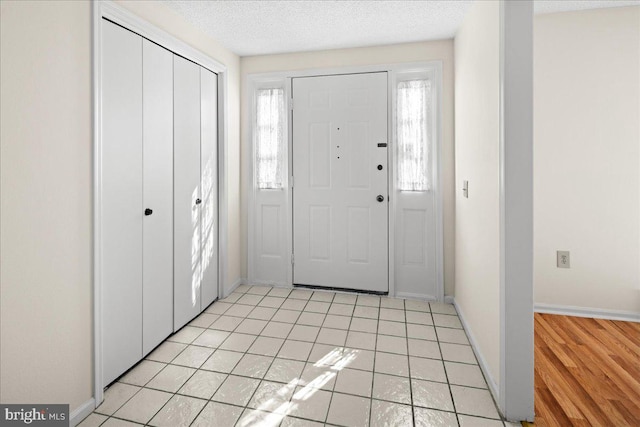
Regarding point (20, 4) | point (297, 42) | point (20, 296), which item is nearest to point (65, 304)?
point (20, 296)

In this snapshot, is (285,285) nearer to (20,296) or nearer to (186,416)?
(186,416)

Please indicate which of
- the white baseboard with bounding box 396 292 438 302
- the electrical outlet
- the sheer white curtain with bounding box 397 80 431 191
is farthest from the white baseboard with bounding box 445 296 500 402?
the sheer white curtain with bounding box 397 80 431 191

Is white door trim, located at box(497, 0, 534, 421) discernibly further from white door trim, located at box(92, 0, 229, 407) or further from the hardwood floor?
white door trim, located at box(92, 0, 229, 407)

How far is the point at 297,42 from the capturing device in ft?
10.2

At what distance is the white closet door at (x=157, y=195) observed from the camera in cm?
223

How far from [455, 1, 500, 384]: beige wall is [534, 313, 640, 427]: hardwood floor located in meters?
0.33

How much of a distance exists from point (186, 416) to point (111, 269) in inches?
35.7

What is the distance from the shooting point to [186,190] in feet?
8.77

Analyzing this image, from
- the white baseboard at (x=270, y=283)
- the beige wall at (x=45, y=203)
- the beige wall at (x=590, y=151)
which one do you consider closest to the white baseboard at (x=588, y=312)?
the beige wall at (x=590, y=151)

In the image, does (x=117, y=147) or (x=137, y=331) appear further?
(x=137, y=331)

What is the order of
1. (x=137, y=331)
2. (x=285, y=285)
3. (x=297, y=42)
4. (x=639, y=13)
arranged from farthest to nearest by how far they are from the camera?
1. (x=285, y=285)
2. (x=297, y=42)
3. (x=639, y=13)
4. (x=137, y=331)

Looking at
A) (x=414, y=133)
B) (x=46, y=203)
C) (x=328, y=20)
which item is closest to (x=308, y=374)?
(x=46, y=203)

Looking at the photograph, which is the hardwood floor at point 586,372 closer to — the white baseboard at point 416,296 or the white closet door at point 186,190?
the white baseboard at point 416,296

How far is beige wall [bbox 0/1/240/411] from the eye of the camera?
136 centimetres
